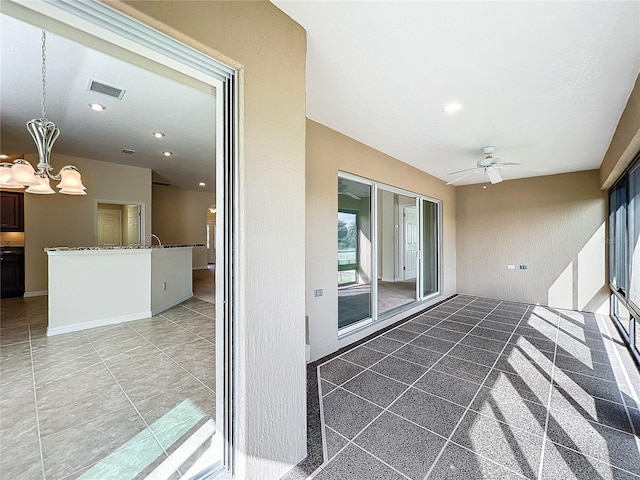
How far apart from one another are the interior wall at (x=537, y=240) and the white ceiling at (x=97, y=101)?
5.99 metres

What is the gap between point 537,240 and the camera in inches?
212

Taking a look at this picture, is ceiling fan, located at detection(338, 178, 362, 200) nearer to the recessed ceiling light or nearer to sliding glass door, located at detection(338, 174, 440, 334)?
sliding glass door, located at detection(338, 174, 440, 334)

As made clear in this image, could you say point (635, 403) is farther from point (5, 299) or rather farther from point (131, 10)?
point (5, 299)

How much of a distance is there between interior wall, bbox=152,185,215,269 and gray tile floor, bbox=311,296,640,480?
8303mm

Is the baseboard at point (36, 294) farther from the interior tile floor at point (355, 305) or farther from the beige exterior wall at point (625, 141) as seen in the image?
the beige exterior wall at point (625, 141)

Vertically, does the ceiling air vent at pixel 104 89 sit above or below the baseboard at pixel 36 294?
above

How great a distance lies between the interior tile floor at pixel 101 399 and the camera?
1.59 m

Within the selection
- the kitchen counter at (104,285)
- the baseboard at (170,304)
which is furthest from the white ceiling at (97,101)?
the baseboard at (170,304)

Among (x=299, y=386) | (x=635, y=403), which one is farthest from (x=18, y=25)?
(x=635, y=403)

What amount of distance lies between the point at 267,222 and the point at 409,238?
21.1 feet

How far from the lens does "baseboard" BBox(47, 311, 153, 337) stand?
3547mm

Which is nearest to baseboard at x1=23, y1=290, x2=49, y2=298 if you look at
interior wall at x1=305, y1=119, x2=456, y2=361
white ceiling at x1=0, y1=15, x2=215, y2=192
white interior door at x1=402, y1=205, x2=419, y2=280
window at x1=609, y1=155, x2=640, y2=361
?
white ceiling at x1=0, y1=15, x2=215, y2=192

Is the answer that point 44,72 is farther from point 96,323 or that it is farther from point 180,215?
point 180,215

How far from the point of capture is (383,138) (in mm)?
3523
